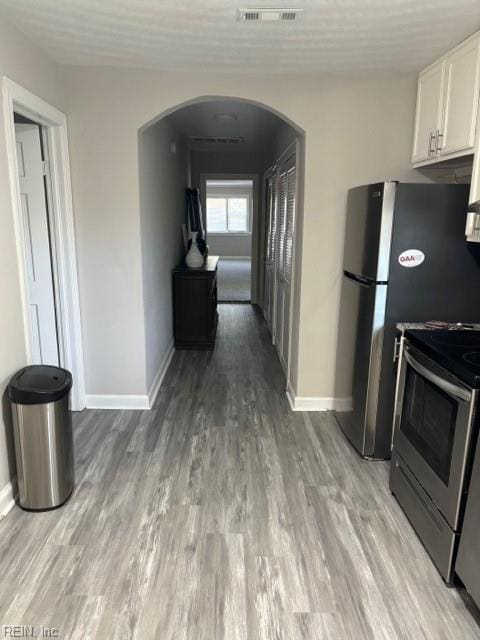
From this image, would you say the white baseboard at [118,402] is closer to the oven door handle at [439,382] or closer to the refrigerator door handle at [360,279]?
the refrigerator door handle at [360,279]

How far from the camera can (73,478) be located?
2.46 m

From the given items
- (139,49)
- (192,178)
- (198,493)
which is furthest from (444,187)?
(192,178)

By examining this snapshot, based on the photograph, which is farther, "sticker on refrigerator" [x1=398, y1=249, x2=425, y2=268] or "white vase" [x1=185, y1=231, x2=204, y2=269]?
"white vase" [x1=185, y1=231, x2=204, y2=269]

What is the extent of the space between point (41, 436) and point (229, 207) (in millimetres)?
13149

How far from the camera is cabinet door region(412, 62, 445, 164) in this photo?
268 cm

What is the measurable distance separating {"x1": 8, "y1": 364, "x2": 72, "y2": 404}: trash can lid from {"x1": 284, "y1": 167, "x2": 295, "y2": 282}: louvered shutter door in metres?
2.30

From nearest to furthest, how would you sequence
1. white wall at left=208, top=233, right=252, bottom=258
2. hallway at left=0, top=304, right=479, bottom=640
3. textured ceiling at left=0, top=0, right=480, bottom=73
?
hallway at left=0, top=304, right=479, bottom=640, textured ceiling at left=0, top=0, right=480, bottom=73, white wall at left=208, top=233, right=252, bottom=258

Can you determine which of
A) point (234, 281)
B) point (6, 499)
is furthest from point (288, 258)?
point (234, 281)

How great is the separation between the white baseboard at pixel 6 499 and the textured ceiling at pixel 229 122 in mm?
3075

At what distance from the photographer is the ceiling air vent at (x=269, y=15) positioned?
6.83 ft

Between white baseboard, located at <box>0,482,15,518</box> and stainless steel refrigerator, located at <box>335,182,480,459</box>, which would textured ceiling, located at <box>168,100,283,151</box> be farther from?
white baseboard, located at <box>0,482,15,518</box>

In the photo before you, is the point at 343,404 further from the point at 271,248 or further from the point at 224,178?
the point at 224,178

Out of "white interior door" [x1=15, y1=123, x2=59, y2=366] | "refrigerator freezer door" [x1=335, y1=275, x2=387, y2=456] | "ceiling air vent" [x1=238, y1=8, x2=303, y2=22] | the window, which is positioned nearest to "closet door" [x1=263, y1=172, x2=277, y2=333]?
"refrigerator freezer door" [x1=335, y1=275, x2=387, y2=456]

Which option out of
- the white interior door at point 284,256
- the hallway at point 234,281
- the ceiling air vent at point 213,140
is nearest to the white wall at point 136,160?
the white interior door at point 284,256
